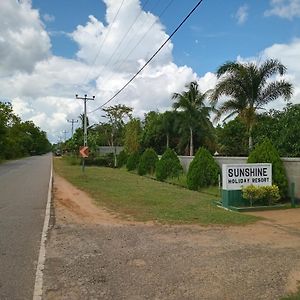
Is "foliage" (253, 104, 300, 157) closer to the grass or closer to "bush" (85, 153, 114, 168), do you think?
the grass

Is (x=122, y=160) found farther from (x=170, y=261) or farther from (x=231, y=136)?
(x=170, y=261)

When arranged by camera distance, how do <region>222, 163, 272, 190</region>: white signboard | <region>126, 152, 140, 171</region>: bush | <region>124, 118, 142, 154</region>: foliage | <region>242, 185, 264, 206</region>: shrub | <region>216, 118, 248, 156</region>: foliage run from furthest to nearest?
<region>124, 118, 142, 154</region>: foliage → <region>216, 118, 248, 156</region>: foliage → <region>126, 152, 140, 171</region>: bush → <region>222, 163, 272, 190</region>: white signboard → <region>242, 185, 264, 206</region>: shrub

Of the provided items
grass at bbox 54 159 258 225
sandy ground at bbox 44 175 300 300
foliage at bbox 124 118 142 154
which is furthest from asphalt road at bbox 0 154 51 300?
foliage at bbox 124 118 142 154

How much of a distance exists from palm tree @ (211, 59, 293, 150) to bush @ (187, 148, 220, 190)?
307 inches

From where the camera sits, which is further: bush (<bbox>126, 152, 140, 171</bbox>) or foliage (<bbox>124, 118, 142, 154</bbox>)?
foliage (<bbox>124, 118, 142, 154</bbox>)

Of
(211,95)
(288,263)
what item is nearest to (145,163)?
(211,95)

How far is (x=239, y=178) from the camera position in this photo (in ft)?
47.8

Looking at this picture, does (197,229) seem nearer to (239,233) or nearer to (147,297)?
(239,233)

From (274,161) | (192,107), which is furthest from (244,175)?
(192,107)

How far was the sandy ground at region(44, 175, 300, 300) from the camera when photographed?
573 centimetres

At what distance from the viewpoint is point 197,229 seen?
10.1 metres

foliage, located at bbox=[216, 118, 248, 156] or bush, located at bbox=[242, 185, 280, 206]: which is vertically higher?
foliage, located at bbox=[216, 118, 248, 156]

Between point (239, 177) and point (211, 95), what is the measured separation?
15419mm

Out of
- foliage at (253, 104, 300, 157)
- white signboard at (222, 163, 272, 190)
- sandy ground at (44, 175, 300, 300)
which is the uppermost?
foliage at (253, 104, 300, 157)
